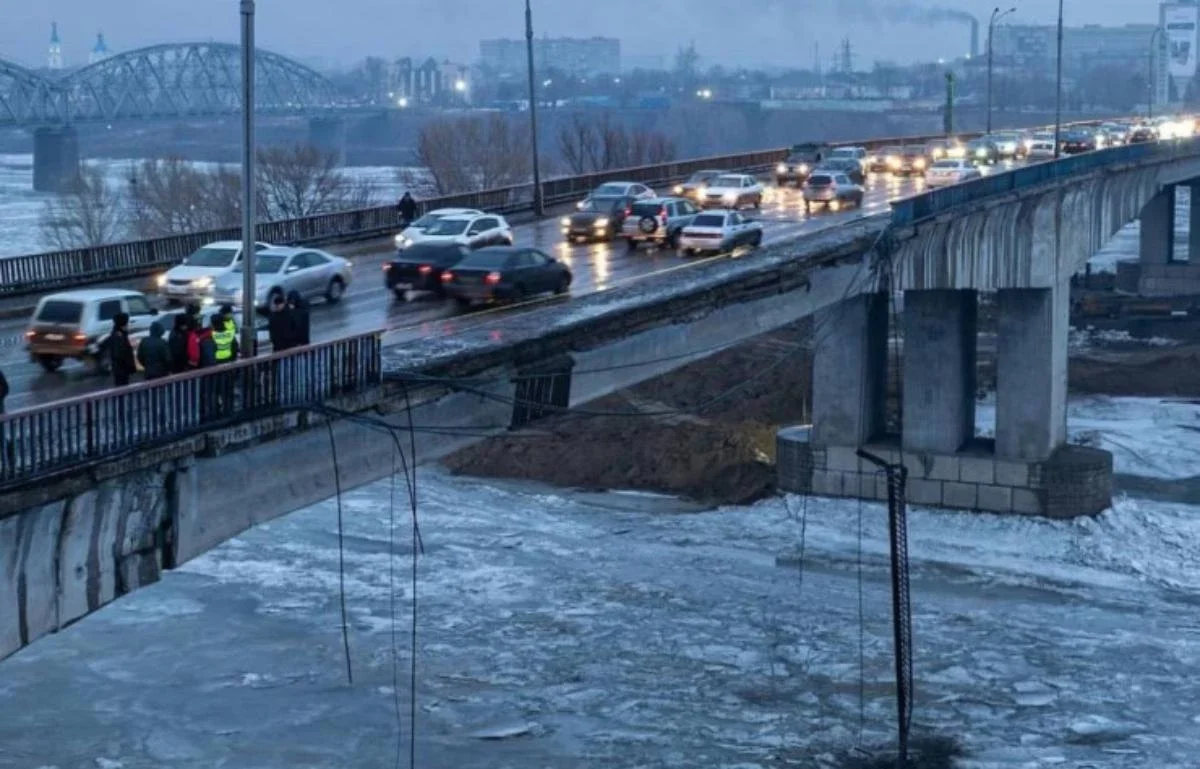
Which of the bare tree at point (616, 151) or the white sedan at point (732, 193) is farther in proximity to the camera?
the bare tree at point (616, 151)

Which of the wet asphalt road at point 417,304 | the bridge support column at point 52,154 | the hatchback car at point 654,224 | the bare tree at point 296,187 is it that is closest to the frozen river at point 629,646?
the wet asphalt road at point 417,304

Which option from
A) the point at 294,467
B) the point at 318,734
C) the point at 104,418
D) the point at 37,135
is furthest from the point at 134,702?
the point at 37,135

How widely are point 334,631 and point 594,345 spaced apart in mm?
6305

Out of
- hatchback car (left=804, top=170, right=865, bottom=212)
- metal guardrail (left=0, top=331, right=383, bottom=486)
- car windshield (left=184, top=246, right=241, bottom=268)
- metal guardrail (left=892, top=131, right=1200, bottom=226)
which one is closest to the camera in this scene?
metal guardrail (left=0, top=331, right=383, bottom=486)

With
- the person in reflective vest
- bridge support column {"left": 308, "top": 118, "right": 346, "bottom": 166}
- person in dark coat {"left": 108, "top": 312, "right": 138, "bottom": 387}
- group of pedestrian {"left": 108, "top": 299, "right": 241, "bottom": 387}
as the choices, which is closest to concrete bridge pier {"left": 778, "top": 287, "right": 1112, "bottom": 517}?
the person in reflective vest

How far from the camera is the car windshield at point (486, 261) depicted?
29938 millimetres

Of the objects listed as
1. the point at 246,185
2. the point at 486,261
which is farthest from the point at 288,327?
the point at 486,261

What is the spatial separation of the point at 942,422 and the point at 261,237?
1464cm

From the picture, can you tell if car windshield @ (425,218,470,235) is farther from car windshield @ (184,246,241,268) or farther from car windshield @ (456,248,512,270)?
car windshield @ (184,246,241,268)

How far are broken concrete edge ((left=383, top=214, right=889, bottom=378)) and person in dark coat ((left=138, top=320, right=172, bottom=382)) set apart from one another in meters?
2.67

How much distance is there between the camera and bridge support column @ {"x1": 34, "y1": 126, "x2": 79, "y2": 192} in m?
124

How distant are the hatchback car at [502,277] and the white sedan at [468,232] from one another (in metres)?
5.63

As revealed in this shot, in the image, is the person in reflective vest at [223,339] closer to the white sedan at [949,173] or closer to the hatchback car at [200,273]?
the hatchback car at [200,273]

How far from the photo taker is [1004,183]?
127 ft
